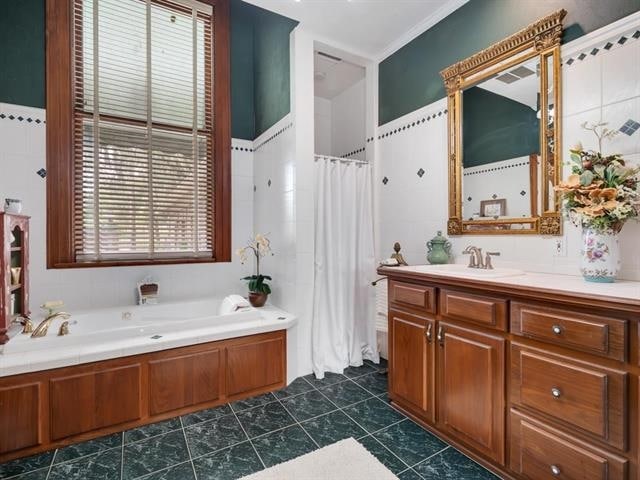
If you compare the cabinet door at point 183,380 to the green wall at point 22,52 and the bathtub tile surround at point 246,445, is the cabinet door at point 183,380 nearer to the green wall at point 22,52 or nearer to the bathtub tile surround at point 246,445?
the bathtub tile surround at point 246,445

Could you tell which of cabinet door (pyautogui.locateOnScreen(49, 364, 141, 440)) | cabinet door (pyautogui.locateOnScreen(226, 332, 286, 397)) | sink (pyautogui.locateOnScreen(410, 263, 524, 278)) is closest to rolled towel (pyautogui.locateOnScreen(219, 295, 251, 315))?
cabinet door (pyautogui.locateOnScreen(226, 332, 286, 397))

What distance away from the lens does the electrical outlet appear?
1789 millimetres

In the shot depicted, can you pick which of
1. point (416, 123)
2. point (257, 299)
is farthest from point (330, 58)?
point (257, 299)

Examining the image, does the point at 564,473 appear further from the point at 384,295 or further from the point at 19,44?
Result: the point at 19,44

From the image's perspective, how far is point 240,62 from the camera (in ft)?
11.7

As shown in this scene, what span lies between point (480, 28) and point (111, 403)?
3.43 m

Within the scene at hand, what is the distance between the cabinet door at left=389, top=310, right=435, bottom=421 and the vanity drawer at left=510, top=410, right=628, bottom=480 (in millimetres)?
507

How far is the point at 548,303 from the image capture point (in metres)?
1.37

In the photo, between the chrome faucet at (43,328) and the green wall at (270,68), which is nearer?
the chrome faucet at (43,328)

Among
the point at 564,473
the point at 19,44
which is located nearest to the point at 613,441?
the point at 564,473

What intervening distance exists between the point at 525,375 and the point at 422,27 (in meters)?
2.62

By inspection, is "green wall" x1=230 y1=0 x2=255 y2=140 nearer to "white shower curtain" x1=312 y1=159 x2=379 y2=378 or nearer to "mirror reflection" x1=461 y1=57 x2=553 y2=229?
"white shower curtain" x1=312 y1=159 x2=379 y2=378

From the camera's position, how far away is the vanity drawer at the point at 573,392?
118 centimetres

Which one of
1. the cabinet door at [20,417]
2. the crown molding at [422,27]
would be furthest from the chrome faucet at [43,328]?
the crown molding at [422,27]
